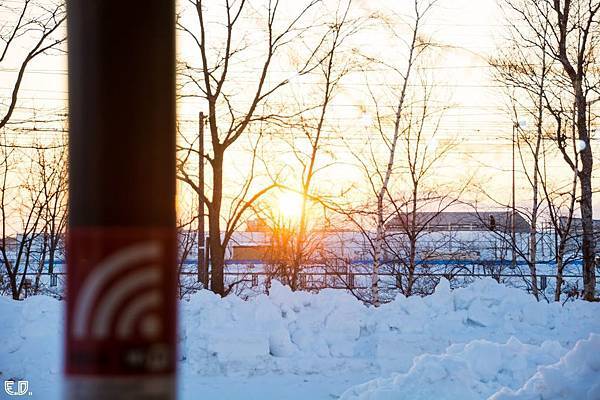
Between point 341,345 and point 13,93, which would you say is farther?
point 13,93

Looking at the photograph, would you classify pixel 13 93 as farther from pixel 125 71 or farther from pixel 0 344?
pixel 125 71

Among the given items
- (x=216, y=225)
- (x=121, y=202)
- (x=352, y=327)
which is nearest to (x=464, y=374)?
(x=352, y=327)

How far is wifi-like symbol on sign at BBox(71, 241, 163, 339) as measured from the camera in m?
1.11

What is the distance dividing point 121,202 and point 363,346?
1065 cm

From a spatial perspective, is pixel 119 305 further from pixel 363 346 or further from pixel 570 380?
pixel 363 346

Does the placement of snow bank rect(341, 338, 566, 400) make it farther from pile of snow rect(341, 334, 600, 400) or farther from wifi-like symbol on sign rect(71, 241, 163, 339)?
wifi-like symbol on sign rect(71, 241, 163, 339)

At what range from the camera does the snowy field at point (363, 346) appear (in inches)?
284

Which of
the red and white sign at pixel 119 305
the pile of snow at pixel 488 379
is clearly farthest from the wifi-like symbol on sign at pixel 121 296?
the pile of snow at pixel 488 379

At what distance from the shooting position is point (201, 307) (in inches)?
482

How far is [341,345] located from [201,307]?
95.1 inches

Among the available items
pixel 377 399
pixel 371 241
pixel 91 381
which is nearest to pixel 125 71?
pixel 91 381

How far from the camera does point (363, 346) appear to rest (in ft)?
37.8

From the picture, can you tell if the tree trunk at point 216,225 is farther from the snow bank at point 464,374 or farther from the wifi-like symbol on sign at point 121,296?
the wifi-like symbol on sign at point 121,296

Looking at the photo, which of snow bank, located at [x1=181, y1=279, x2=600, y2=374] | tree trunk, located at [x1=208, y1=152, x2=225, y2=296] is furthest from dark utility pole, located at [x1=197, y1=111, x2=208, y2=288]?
snow bank, located at [x1=181, y1=279, x2=600, y2=374]
